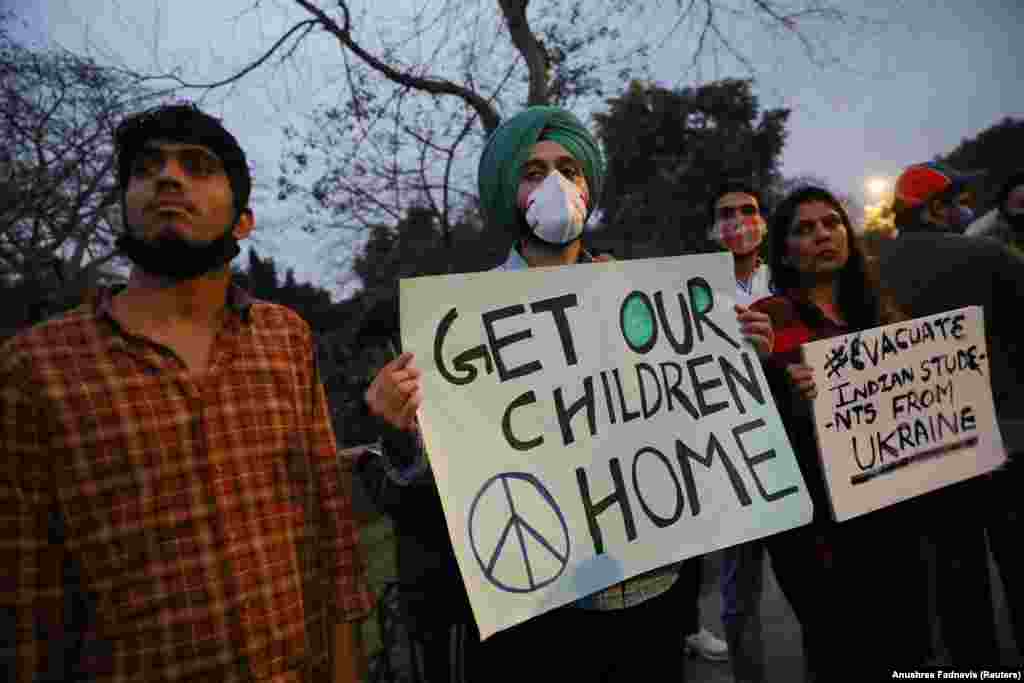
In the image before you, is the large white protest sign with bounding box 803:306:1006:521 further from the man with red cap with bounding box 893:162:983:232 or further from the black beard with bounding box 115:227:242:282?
the black beard with bounding box 115:227:242:282

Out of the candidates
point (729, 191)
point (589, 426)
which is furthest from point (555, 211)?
point (729, 191)

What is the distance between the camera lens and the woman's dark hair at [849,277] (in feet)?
6.58

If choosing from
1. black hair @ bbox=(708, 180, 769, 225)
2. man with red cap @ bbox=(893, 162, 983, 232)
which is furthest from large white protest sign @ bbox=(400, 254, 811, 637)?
man with red cap @ bbox=(893, 162, 983, 232)

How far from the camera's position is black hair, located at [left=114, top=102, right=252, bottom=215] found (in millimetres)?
1284

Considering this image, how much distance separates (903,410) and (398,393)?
173 cm

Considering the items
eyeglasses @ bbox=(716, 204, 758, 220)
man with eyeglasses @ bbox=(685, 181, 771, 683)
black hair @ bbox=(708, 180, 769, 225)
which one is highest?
black hair @ bbox=(708, 180, 769, 225)

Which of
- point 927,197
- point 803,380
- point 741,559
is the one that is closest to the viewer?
point 803,380

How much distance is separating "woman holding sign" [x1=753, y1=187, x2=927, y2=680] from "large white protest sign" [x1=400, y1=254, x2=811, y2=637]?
297 mm

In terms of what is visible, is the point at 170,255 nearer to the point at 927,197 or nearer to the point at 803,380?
the point at 803,380

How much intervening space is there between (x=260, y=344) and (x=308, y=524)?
430mm

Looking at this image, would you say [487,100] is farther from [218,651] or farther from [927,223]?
[218,651]

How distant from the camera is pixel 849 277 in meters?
2.07

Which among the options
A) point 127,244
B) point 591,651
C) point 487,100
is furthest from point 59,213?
point 591,651

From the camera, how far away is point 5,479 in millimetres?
1033
